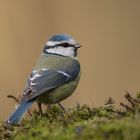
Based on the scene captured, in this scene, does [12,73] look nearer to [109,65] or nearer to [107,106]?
[109,65]

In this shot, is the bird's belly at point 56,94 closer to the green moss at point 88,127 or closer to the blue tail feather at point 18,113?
the blue tail feather at point 18,113

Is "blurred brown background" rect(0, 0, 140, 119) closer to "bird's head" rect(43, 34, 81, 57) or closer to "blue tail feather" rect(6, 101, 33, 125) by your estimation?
"bird's head" rect(43, 34, 81, 57)

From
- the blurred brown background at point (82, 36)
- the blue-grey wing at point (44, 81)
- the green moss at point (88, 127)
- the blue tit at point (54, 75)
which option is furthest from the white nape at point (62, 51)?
the blurred brown background at point (82, 36)

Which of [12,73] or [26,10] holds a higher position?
[26,10]

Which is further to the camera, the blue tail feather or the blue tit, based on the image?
the blue tit

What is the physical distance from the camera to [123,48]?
595 centimetres

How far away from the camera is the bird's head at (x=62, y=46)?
375cm

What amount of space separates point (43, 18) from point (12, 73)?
0.85 meters

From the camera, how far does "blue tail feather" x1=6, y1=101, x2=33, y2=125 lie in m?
2.45

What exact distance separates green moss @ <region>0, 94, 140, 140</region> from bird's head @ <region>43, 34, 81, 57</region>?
1398 millimetres

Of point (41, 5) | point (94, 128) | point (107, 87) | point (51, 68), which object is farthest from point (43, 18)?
point (94, 128)

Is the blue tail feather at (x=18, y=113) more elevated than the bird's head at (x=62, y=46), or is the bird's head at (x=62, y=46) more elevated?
the bird's head at (x=62, y=46)

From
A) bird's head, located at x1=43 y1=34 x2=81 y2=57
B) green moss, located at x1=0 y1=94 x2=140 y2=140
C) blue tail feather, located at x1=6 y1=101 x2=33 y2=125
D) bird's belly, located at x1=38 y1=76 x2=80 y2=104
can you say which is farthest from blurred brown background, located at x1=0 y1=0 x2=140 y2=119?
green moss, located at x1=0 y1=94 x2=140 y2=140

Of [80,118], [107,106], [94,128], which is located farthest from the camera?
[107,106]
